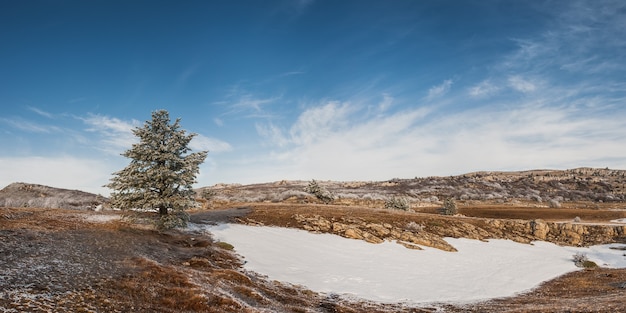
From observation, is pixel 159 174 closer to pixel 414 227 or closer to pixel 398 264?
pixel 398 264

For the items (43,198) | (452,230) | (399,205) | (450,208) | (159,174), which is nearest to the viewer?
(159,174)

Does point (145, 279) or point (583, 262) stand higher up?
point (145, 279)

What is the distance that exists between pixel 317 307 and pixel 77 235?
42.4 ft

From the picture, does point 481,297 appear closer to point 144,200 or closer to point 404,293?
point 404,293

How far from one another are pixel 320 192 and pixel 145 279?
140 ft

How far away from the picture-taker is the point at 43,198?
38250mm

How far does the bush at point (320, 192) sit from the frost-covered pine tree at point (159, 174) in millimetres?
32910

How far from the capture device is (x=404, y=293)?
1897 cm

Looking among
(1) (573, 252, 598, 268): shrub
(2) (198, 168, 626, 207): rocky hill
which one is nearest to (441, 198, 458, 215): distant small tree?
(2) (198, 168, 626, 207): rocky hill

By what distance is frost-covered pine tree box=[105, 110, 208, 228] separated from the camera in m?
21.7

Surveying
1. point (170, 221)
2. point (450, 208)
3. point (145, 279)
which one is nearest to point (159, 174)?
point (170, 221)

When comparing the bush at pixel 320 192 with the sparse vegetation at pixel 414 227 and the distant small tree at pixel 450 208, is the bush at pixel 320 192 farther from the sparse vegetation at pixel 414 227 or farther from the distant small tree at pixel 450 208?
the sparse vegetation at pixel 414 227

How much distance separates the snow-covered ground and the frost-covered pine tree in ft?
15.2

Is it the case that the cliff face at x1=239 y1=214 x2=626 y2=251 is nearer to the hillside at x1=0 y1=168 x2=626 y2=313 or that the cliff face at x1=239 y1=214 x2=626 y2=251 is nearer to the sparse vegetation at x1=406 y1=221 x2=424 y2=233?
the sparse vegetation at x1=406 y1=221 x2=424 y2=233
